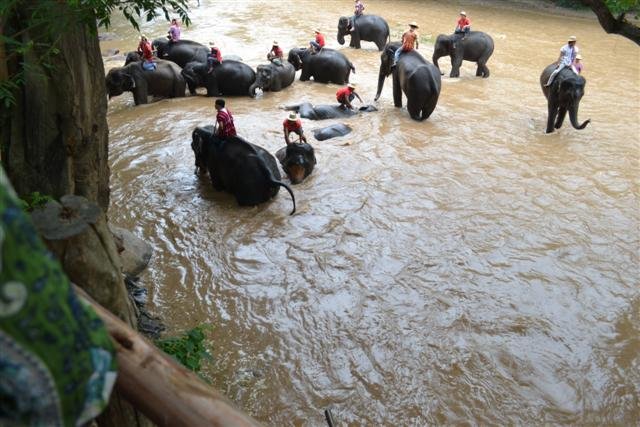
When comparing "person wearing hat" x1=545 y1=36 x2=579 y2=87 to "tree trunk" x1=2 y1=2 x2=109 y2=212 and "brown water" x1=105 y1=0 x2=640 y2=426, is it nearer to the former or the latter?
"brown water" x1=105 y1=0 x2=640 y2=426

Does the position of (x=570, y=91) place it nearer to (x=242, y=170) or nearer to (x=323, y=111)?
(x=323, y=111)

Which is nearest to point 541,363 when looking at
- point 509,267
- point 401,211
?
point 509,267

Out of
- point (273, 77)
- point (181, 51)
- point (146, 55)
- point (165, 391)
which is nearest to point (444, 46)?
point (273, 77)

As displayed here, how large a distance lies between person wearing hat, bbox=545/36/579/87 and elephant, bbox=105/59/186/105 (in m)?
7.26

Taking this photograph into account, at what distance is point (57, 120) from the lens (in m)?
3.85

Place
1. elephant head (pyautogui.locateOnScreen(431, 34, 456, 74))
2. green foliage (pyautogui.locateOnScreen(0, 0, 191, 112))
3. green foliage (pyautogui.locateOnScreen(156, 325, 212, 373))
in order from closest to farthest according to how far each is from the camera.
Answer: green foliage (pyautogui.locateOnScreen(0, 0, 191, 112))
green foliage (pyautogui.locateOnScreen(156, 325, 212, 373))
elephant head (pyautogui.locateOnScreen(431, 34, 456, 74))

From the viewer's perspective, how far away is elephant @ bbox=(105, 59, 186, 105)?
10.7m

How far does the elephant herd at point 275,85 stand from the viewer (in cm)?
686

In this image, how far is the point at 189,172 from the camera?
7879 mm

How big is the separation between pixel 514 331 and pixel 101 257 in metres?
3.73

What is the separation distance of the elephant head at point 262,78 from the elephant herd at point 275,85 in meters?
0.02

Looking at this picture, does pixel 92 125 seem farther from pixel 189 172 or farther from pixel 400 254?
pixel 189 172

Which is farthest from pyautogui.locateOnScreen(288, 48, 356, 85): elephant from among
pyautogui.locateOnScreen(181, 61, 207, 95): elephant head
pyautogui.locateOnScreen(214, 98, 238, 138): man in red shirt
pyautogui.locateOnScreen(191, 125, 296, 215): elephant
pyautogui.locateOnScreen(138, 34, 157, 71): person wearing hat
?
pyautogui.locateOnScreen(214, 98, 238, 138): man in red shirt

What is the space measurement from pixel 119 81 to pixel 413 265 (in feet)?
24.9
